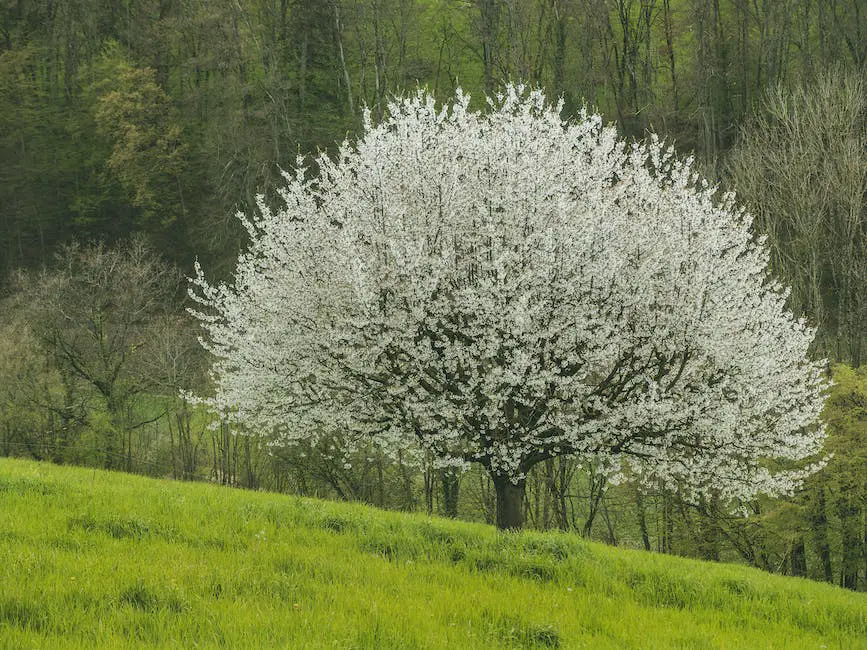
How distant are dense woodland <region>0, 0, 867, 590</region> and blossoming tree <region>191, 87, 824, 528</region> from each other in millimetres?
4323

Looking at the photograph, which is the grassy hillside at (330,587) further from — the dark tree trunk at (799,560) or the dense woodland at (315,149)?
the dark tree trunk at (799,560)

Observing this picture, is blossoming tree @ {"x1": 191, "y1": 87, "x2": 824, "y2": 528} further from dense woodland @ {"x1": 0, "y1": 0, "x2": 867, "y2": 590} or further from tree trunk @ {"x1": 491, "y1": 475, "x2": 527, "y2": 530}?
dense woodland @ {"x1": 0, "y1": 0, "x2": 867, "y2": 590}

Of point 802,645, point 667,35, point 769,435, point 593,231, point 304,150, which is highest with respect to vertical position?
point 667,35

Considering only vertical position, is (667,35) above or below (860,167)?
above

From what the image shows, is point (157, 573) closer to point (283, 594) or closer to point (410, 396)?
point (283, 594)

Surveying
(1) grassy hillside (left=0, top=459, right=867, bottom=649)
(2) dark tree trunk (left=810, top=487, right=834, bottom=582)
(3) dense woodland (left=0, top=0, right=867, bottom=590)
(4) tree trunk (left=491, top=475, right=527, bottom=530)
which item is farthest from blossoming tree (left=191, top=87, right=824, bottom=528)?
(2) dark tree trunk (left=810, top=487, right=834, bottom=582)

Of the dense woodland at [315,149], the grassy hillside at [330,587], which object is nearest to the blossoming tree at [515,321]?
the grassy hillside at [330,587]

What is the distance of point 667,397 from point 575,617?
277 inches

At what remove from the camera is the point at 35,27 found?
5938cm

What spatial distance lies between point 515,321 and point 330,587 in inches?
241

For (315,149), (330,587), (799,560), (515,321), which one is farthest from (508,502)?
(315,149)

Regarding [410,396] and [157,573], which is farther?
[410,396]

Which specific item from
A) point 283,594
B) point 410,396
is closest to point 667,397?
point 410,396

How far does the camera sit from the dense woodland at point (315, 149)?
27.2 metres
